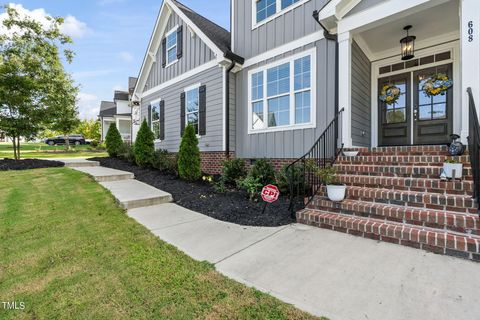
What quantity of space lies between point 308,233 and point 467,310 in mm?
1889

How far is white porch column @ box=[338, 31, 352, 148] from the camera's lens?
17.0 ft

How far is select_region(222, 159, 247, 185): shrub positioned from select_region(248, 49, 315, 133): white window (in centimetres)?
109

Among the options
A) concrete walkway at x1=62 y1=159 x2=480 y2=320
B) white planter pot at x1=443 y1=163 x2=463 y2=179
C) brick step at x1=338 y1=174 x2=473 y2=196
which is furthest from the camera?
white planter pot at x1=443 y1=163 x2=463 y2=179

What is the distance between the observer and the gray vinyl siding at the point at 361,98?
18.4 feet

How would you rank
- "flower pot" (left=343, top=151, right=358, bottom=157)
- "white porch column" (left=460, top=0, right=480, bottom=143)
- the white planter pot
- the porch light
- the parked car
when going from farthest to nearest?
1. the parked car
2. the porch light
3. "flower pot" (left=343, top=151, right=358, bottom=157)
4. "white porch column" (left=460, top=0, right=480, bottom=143)
5. the white planter pot

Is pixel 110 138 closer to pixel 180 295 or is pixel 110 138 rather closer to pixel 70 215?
pixel 70 215

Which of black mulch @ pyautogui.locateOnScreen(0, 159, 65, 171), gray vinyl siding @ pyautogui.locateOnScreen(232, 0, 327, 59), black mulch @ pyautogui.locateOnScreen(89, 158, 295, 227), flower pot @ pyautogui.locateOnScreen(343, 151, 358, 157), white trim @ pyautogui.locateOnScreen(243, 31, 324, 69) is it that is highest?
gray vinyl siding @ pyautogui.locateOnScreen(232, 0, 327, 59)

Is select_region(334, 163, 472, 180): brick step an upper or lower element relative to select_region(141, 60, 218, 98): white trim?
lower

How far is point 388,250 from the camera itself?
299 centimetres

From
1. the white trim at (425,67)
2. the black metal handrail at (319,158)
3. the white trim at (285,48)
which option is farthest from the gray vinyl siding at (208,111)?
the white trim at (425,67)

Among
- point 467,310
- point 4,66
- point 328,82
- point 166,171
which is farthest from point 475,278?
point 4,66

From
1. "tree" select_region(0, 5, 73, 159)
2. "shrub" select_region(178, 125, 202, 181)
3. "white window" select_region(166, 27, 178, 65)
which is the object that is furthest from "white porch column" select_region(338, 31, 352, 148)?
"tree" select_region(0, 5, 73, 159)

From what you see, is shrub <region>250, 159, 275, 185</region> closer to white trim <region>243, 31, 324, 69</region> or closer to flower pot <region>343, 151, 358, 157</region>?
flower pot <region>343, 151, 358, 157</region>

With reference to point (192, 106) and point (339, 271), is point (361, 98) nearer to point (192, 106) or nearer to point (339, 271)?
point (339, 271)
